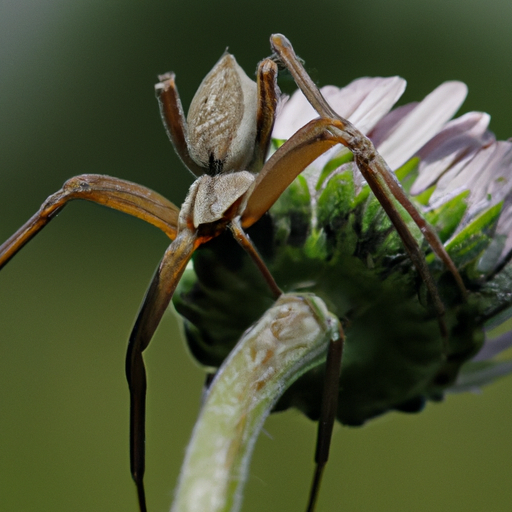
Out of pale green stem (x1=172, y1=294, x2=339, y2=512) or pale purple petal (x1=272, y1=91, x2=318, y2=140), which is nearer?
pale green stem (x1=172, y1=294, x2=339, y2=512)

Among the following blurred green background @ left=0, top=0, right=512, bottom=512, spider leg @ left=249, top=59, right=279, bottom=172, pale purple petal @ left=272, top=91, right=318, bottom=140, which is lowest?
blurred green background @ left=0, top=0, right=512, bottom=512

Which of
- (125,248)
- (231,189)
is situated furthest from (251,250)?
(125,248)

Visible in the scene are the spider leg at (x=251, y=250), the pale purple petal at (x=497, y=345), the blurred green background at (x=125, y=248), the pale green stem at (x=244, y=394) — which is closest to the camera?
the pale green stem at (x=244, y=394)

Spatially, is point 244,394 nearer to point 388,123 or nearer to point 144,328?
point 144,328

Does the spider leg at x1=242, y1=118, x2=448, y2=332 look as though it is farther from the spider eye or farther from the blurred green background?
the blurred green background

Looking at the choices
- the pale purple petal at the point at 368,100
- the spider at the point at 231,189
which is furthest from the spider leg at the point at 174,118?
the pale purple petal at the point at 368,100

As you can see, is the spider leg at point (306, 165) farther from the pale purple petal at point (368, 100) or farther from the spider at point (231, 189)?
the pale purple petal at point (368, 100)

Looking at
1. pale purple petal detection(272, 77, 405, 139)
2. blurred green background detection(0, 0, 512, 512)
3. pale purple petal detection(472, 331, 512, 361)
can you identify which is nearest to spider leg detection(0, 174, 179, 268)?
pale purple petal detection(272, 77, 405, 139)
